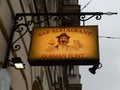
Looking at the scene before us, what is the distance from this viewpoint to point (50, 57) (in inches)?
354

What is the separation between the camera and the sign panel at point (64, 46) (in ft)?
29.2

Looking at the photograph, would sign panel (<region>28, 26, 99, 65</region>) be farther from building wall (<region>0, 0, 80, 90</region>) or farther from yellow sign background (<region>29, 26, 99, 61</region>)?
building wall (<region>0, 0, 80, 90</region>)

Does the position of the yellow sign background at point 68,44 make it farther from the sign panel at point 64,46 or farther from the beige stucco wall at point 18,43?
the beige stucco wall at point 18,43

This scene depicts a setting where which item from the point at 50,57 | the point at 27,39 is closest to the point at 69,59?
the point at 50,57

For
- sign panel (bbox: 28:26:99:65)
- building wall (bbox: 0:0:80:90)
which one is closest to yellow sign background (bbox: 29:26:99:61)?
sign panel (bbox: 28:26:99:65)

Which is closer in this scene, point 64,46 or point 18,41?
point 64,46

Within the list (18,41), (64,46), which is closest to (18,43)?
(18,41)

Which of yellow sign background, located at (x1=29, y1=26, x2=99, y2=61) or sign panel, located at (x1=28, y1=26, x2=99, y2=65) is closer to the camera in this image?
sign panel, located at (x1=28, y1=26, x2=99, y2=65)

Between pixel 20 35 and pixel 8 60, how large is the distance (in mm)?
1278

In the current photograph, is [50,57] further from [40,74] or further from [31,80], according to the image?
[40,74]

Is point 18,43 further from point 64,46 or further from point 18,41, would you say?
point 64,46

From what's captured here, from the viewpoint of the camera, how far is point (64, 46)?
9.44 metres

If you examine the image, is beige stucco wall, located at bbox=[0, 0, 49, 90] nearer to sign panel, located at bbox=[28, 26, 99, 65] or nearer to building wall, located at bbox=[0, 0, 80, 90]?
building wall, located at bbox=[0, 0, 80, 90]

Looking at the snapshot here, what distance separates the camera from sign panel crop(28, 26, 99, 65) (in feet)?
29.2
